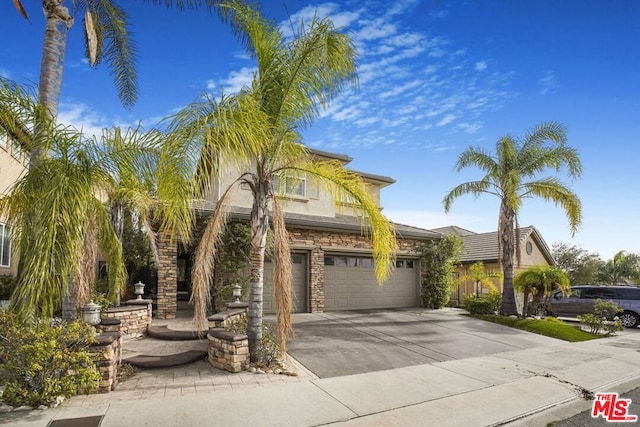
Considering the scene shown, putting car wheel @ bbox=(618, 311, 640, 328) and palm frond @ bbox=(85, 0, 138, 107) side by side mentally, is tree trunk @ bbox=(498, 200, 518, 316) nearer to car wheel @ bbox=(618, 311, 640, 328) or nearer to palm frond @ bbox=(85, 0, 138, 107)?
car wheel @ bbox=(618, 311, 640, 328)

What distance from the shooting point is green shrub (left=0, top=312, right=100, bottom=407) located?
502cm

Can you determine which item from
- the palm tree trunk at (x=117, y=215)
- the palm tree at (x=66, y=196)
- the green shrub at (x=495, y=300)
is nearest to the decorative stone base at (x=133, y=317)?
the palm tree at (x=66, y=196)

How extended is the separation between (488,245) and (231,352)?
2071 centimetres

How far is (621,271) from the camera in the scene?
109 ft

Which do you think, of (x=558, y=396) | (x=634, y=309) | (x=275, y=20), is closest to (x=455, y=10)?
(x=275, y=20)

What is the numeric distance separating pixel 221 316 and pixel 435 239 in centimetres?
1228

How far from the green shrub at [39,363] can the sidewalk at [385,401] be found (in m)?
0.27

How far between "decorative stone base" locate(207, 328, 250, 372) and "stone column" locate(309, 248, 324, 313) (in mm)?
7479

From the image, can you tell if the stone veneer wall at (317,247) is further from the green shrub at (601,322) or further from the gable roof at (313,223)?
the green shrub at (601,322)

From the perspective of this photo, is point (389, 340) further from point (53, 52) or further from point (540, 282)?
point (53, 52)

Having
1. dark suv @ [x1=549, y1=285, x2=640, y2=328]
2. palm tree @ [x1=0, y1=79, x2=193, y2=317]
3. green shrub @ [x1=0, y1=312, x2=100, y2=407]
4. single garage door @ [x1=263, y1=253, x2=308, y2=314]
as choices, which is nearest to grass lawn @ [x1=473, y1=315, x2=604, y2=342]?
dark suv @ [x1=549, y1=285, x2=640, y2=328]

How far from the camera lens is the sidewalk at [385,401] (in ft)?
16.1

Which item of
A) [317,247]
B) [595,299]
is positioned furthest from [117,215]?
[595,299]

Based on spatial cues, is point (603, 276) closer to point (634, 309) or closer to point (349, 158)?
point (634, 309)
